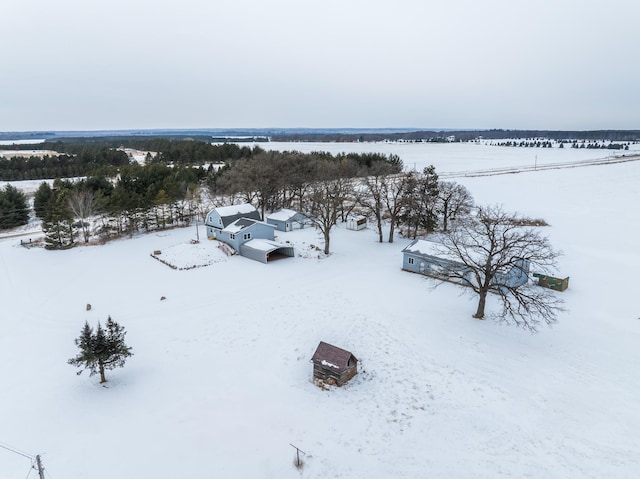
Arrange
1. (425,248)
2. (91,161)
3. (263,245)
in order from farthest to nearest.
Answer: (91,161)
(263,245)
(425,248)

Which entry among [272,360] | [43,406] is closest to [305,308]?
[272,360]

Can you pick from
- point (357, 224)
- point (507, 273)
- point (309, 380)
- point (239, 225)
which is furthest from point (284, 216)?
point (309, 380)

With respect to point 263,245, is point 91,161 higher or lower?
higher

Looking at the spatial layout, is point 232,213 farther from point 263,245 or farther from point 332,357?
point 332,357

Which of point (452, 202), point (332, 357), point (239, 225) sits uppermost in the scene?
point (452, 202)

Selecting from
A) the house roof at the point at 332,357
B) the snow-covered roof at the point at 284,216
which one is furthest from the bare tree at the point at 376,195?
the house roof at the point at 332,357

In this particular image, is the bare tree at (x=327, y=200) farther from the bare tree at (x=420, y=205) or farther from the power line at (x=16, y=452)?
the power line at (x=16, y=452)
